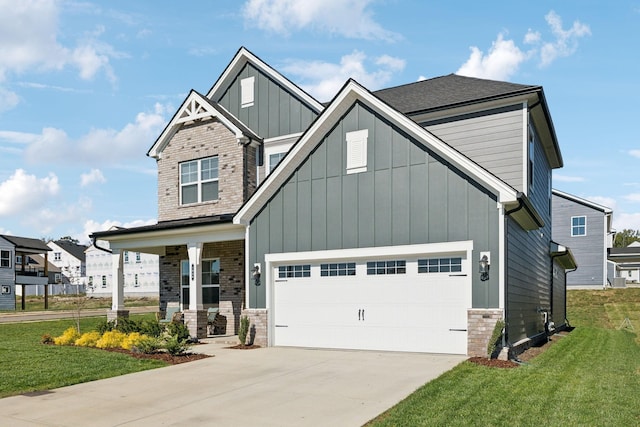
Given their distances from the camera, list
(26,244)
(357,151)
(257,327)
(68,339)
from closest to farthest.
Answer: (357,151) → (257,327) → (68,339) → (26,244)

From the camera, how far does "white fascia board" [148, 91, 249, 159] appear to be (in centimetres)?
1879

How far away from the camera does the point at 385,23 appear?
13328 mm

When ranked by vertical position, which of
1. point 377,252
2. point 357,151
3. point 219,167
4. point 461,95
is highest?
point 461,95

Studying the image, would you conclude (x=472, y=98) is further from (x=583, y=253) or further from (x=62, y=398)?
(x=583, y=253)

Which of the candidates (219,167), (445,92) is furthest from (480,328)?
(219,167)

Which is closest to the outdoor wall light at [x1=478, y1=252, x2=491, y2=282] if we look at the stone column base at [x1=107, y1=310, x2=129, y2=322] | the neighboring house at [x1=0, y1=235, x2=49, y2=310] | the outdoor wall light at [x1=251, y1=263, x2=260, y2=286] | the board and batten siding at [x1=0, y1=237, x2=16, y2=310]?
the outdoor wall light at [x1=251, y1=263, x2=260, y2=286]

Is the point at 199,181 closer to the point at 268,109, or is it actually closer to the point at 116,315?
the point at 268,109

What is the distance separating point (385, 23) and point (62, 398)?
1050 centimetres

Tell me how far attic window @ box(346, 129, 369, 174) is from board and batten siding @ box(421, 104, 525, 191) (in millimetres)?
3148

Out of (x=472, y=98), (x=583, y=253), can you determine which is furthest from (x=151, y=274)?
(x=472, y=98)

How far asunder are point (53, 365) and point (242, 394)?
5214 mm

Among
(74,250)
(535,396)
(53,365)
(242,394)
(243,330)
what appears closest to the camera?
(535,396)

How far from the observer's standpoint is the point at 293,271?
50.2 ft

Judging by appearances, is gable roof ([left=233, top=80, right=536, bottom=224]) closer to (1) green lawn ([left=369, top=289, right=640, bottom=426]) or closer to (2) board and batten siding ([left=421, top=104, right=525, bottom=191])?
(2) board and batten siding ([left=421, top=104, right=525, bottom=191])
